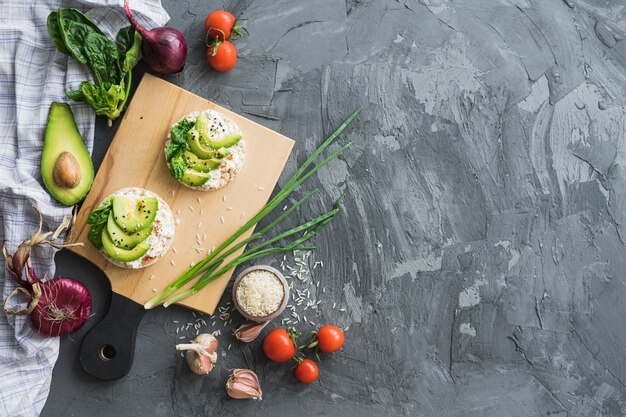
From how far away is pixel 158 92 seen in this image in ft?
8.28

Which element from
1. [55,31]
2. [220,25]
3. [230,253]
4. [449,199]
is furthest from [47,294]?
[449,199]

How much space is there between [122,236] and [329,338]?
974 mm

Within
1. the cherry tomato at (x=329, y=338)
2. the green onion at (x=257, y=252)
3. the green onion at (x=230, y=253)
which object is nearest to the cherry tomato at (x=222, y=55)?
the green onion at (x=230, y=253)

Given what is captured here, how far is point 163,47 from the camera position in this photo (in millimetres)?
2398

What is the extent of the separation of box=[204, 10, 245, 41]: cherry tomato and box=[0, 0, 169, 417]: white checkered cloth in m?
0.28

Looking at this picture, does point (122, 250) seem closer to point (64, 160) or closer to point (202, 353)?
point (64, 160)

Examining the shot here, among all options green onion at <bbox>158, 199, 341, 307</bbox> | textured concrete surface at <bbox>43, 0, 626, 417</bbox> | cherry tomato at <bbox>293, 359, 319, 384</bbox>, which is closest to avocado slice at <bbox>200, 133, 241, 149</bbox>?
textured concrete surface at <bbox>43, 0, 626, 417</bbox>

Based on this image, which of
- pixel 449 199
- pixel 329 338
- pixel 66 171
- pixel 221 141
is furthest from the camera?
pixel 449 199

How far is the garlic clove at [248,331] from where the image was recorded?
2.53 m

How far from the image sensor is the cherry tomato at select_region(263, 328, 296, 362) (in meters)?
2.51

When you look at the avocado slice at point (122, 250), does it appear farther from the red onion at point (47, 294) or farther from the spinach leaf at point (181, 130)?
the spinach leaf at point (181, 130)

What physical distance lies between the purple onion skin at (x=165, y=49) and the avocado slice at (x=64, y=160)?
41 cm

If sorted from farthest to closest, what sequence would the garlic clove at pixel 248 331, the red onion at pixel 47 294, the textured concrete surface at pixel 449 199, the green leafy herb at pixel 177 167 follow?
the textured concrete surface at pixel 449 199, the garlic clove at pixel 248 331, the green leafy herb at pixel 177 167, the red onion at pixel 47 294

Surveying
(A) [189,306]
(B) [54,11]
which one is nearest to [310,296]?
(A) [189,306]
